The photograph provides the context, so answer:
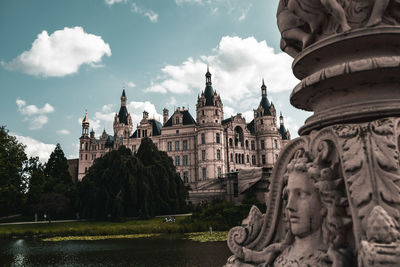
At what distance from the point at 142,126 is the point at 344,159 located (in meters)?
50.7

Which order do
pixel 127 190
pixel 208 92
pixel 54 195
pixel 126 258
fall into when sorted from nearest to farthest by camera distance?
pixel 126 258, pixel 127 190, pixel 54 195, pixel 208 92

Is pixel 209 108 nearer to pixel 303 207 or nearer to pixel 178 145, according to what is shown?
pixel 178 145

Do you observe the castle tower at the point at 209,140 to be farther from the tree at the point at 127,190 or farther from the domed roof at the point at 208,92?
the tree at the point at 127,190

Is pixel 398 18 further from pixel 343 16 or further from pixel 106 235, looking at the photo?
pixel 106 235

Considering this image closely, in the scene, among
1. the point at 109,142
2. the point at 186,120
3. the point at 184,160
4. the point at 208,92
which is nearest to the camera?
the point at 208,92

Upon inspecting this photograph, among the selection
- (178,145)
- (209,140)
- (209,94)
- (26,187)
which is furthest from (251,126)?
(26,187)

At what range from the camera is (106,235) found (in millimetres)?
16453

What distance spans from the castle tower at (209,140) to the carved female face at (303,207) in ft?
138

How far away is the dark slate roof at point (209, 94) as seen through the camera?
148ft

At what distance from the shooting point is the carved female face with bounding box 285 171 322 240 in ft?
7.16

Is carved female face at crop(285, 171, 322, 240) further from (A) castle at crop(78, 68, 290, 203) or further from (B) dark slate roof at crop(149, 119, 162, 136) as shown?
(B) dark slate roof at crop(149, 119, 162, 136)

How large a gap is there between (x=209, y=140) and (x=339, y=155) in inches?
1674

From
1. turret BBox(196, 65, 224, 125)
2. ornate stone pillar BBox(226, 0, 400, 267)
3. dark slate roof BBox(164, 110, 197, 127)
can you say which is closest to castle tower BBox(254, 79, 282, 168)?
turret BBox(196, 65, 224, 125)

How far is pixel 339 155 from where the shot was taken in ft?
6.81
